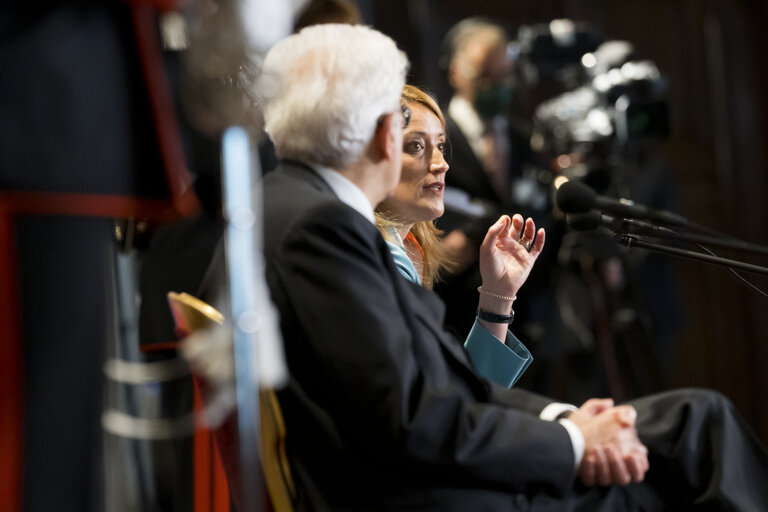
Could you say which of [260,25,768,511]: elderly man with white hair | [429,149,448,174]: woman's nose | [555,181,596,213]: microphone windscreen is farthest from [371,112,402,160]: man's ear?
[555,181,596,213]: microphone windscreen

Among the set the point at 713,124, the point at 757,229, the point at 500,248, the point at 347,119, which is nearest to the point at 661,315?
the point at 757,229

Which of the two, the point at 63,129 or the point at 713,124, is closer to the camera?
the point at 63,129

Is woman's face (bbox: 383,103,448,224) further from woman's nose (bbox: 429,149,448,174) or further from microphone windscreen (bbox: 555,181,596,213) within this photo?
microphone windscreen (bbox: 555,181,596,213)

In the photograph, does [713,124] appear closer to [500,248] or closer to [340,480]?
[500,248]

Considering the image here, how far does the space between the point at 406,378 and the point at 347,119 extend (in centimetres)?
33

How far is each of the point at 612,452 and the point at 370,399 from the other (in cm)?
34

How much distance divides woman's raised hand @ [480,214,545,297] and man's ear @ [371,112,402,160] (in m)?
0.21

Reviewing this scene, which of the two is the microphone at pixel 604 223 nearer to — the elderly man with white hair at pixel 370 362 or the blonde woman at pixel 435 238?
the blonde woman at pixel 435 238

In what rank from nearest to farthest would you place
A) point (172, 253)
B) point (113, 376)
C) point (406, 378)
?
1. point (406, 378)
2. point (113, 376)
3. point (172, 253)

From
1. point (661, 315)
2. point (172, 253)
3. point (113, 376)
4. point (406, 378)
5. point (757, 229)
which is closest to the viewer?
point (406, 378)

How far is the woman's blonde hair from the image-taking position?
134 cm

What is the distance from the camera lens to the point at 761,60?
4051 millimetres

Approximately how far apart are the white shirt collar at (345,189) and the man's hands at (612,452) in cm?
40

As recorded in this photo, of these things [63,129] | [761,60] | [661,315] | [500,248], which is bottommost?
[661,315]
